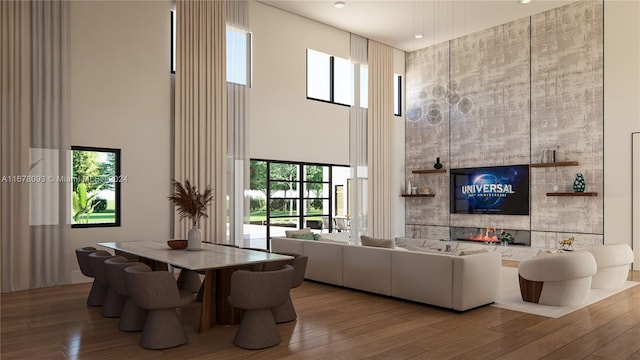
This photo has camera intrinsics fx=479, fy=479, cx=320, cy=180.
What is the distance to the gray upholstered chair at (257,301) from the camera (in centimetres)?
416

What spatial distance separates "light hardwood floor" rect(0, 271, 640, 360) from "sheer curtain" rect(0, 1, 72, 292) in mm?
894

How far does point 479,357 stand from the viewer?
396cm

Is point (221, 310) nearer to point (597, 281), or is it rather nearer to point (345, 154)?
point (597, 281)

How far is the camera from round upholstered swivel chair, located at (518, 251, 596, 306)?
5.59 meters

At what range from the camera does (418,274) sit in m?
5.72

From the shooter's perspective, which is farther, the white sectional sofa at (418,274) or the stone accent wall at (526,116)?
the stone accent wall at (526,116)

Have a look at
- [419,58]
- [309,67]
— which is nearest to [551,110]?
[419,58]

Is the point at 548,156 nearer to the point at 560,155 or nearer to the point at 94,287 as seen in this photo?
the point at 560,155

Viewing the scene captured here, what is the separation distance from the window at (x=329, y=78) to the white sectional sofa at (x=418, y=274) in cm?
470

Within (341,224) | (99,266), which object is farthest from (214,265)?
(341,224)

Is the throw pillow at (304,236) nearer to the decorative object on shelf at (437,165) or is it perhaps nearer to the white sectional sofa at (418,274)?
the white sectional sofa at (418,274)

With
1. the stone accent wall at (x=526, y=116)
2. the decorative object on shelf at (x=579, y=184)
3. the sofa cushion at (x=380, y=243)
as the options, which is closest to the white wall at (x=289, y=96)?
the stone accent wall at (x=526, y=116)

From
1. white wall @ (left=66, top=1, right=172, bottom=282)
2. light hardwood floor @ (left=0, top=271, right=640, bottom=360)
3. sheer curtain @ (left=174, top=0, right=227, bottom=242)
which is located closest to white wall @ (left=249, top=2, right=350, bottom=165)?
sheer curtain @ (left=174, top=0, right=227, bottom=242)

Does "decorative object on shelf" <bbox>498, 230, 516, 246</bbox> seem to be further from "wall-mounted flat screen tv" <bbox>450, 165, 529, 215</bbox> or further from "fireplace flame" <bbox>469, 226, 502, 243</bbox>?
"wall-mounted flat screen tv" <bbox>450, 165, 529, 215</bbox>
